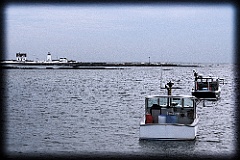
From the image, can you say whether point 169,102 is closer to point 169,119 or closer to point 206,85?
point 169,119

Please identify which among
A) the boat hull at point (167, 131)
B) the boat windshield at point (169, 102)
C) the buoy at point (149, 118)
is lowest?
the boat hull at point (167, 131)

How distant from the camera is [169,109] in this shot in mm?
9930

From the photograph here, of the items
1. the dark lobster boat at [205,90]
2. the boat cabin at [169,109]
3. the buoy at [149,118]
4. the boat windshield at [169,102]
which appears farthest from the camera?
the dark lobster boat at [205,90]

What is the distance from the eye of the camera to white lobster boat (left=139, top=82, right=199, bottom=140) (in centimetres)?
965

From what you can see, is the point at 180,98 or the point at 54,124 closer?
the point at 180,98

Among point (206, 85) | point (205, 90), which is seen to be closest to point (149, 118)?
point (205, 90)

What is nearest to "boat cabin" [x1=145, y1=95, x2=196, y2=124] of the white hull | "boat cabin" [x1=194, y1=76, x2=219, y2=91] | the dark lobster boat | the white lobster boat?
the white lobster boat

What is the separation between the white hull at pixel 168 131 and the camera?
31.6 ft

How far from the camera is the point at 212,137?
13.0 metres

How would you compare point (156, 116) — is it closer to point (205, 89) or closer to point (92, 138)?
point (92, 138)

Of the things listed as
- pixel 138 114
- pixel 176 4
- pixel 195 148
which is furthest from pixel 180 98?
pixel 138 114

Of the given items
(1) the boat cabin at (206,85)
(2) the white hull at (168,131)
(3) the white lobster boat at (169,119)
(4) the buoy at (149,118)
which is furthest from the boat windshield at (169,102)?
(1) the boat cabin at (206,85)

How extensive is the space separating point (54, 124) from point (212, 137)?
597 centimetres

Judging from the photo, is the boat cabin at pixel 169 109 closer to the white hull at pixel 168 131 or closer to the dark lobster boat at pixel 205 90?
the white hull at pixel 168 131
